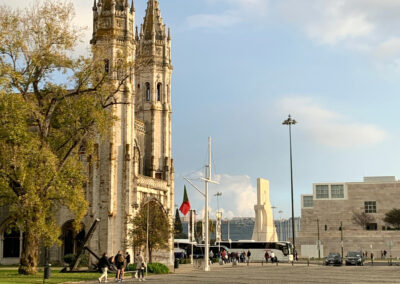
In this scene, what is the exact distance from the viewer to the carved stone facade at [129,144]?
49.7m

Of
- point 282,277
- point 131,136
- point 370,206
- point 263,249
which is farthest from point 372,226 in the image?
point 282,277

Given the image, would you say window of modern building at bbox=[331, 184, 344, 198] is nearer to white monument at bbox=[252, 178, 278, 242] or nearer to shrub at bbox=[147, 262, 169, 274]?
white monument at bbox=[252, 178, 278, 242]

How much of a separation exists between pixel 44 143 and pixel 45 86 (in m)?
3.69

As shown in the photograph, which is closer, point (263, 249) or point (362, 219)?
point (263, 249)

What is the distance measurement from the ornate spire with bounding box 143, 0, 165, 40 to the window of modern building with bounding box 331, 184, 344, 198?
5776 cm

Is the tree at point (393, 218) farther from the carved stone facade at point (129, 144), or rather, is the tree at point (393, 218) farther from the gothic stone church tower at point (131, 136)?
the gothic stone church tower at point (131, 136)

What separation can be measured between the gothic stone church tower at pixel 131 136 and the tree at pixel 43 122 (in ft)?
33.5

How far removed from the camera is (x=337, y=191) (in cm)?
10844

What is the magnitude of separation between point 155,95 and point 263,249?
25.8 metres

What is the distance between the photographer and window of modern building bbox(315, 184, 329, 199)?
358 ft

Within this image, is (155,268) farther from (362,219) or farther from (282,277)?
(362,219)

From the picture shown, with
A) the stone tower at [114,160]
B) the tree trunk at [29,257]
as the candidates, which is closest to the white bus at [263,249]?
the stone tower at [114,160]

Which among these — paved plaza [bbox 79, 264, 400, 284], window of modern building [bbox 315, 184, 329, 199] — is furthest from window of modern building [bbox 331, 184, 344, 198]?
paved plaza [bbox 79, 264, 400, 284]

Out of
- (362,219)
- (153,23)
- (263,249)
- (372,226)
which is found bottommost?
(263,249)
